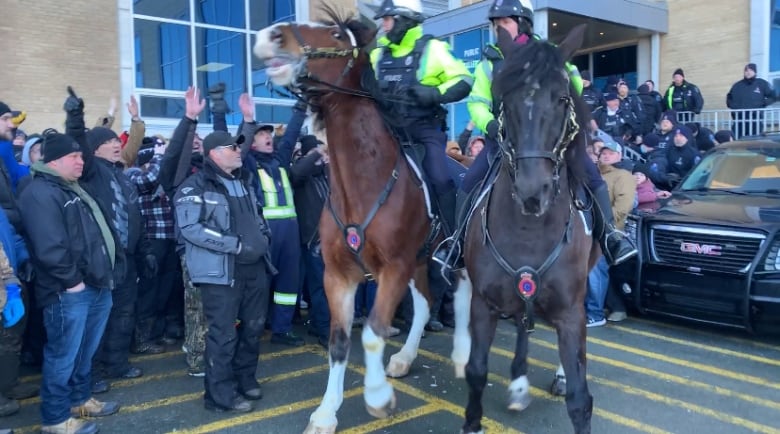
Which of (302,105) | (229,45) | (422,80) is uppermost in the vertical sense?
(229,45)

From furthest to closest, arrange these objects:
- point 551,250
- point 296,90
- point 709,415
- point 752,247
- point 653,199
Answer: point 653,199, point 752,247, point 709,415, point 296,90, point 551,250

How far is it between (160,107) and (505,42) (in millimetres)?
12061

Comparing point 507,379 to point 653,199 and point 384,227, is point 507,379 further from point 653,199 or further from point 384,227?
point 653,199

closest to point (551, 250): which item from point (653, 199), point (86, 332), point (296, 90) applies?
point (296, 90)

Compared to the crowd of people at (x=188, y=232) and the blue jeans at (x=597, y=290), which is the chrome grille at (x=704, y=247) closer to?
the blue jeans at (x=597, y=290)

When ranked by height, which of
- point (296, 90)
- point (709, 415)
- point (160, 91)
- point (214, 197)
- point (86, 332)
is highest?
point (160, 91)

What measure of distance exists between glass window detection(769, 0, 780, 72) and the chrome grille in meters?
11.5

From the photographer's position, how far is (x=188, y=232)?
185 inches

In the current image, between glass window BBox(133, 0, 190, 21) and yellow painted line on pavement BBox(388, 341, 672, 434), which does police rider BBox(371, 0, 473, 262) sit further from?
glass window BBox(133, 0, 190, 21)

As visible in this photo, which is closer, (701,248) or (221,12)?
(701,248)

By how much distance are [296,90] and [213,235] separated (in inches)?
47.5

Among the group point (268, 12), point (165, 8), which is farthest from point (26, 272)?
point (268, 12)

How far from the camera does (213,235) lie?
4.70 meters

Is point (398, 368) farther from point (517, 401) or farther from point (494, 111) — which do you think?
point (494, 111)
